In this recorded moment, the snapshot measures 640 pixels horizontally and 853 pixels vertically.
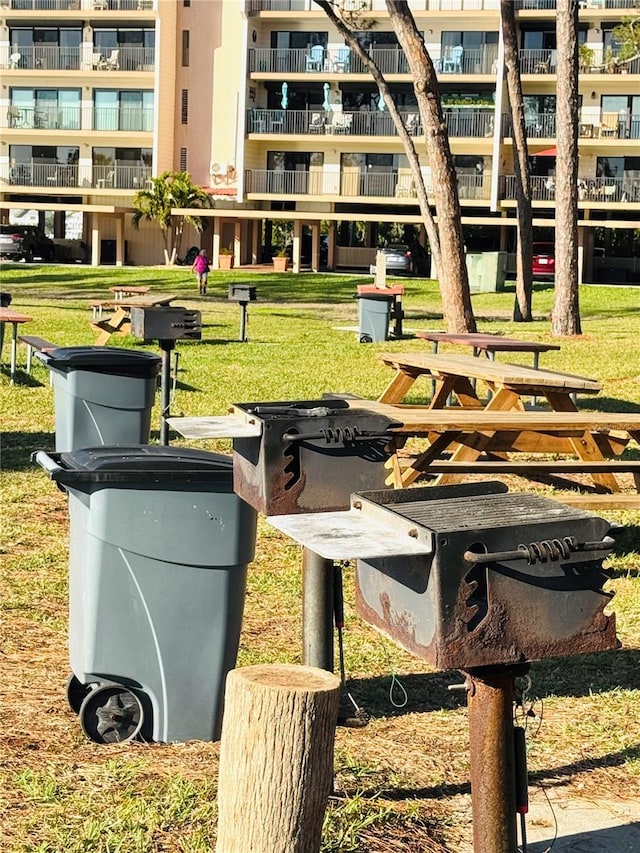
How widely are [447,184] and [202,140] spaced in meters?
36.8

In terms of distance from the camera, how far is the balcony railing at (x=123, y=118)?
54062 millimetres

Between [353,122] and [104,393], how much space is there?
43486 mm

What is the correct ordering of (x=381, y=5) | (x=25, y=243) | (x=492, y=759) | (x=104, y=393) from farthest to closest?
1. (x=25, y=243)
2. (x=381, y=5)
3. (x=104, y=393)
4. (x=492, y=759)

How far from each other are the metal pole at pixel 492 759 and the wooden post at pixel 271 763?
396 millimetres

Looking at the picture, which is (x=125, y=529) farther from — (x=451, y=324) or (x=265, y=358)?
(x=451, y=324)

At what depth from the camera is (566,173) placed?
24.1 metres

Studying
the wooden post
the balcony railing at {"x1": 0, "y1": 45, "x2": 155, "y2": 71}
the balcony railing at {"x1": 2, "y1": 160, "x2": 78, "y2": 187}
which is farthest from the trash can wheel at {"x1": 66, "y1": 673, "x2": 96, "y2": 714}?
the balcony railing at {"x1": 0, "y1": 45, "x2": 155, "y2": 71}

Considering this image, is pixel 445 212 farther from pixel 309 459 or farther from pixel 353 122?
pixel 353 122

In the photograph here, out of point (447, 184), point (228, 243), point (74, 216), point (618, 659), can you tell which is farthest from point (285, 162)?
point (618, 659)

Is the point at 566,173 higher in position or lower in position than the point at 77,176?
lower

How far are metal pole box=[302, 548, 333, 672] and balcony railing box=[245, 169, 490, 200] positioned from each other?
45.3 m

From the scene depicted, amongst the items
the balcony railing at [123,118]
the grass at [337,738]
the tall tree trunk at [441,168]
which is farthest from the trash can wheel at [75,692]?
the balcony railing at [123,118]

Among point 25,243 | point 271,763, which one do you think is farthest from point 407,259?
point 271,763

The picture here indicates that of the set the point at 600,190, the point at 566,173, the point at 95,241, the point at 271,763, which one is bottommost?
the point at 271,763
